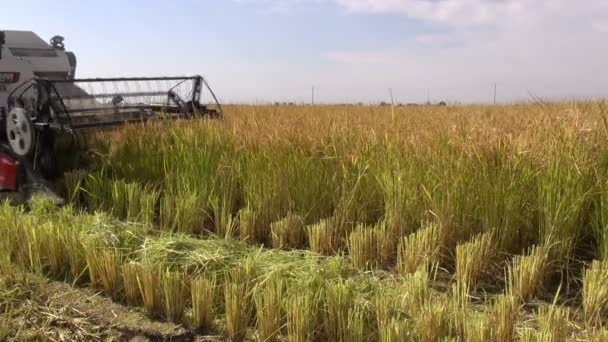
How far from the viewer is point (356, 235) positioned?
138 inches

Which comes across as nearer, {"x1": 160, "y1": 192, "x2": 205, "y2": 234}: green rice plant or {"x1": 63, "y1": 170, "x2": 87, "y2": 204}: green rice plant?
{"x1": 160, "y1": 192, "x2": 205, "y2": 234}: green rice plant

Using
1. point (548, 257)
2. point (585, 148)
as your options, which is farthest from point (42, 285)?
point (585, 148)

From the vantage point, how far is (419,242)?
3268 mm

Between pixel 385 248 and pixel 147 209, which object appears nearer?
pixel 385 248

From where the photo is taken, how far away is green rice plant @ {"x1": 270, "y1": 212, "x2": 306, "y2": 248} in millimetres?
3941

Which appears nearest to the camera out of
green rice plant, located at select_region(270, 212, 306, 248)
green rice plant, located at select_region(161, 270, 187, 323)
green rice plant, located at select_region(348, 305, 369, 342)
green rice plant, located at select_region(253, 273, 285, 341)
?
green rice plant, located at select_region(348, 305, 369, 342)

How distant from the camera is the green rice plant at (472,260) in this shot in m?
3.08

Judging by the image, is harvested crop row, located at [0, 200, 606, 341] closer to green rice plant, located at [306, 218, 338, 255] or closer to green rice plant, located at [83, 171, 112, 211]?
green rice plant, located at [306, 218, 338, 255]

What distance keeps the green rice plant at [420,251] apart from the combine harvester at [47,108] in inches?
121

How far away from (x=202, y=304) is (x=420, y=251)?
Result: 1.27m

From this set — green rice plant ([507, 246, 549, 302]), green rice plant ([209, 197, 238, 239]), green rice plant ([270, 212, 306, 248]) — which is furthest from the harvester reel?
green rice plant ([507, 246, 549, 302])

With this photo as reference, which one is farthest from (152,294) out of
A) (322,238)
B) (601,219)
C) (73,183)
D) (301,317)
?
(73,183)

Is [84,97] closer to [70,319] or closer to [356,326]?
[70,319]

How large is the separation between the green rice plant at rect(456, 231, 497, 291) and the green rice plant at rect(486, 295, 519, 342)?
0.58 m
